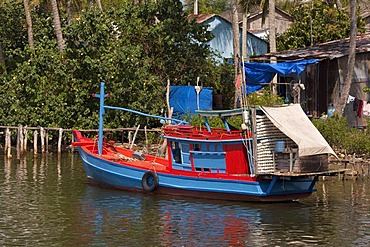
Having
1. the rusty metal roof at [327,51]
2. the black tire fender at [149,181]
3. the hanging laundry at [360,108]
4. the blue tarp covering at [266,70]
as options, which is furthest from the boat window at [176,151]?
the hanging laundry at [360,108]

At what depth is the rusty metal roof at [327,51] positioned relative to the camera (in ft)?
113

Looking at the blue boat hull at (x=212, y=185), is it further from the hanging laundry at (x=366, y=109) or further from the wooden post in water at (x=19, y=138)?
the hanging laundry at (x=366, y=109)

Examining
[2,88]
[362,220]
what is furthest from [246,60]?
[362,220]

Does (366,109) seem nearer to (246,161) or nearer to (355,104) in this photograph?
(355,104)

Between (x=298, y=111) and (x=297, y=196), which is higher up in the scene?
(x=298, y=111)

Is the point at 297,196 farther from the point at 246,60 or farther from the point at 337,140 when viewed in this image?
the point at 246,60

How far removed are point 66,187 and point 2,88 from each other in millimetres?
13531

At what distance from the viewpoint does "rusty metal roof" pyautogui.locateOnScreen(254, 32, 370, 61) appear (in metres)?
34.6

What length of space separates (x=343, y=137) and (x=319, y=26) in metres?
21.3

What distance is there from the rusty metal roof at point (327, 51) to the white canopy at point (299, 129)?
35.5 ft

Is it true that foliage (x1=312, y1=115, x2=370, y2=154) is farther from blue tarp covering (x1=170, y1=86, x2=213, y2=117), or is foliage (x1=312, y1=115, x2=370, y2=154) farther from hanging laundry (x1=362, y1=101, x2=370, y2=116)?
blue tarp covering (x1=170, y1=86, x2=213, y2=117)

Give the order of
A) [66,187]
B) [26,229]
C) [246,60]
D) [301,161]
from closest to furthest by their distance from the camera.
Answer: [26,229] < [301,161] < [66,187] < [246,60]

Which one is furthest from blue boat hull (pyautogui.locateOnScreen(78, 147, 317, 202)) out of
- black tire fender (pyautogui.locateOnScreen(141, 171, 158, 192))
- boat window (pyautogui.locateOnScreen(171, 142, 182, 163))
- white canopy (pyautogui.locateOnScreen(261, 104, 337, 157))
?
white canopy (pyautogui.locateOnScreen(261, 104, 337, 157))

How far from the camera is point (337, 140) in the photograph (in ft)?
Result: 99.1
